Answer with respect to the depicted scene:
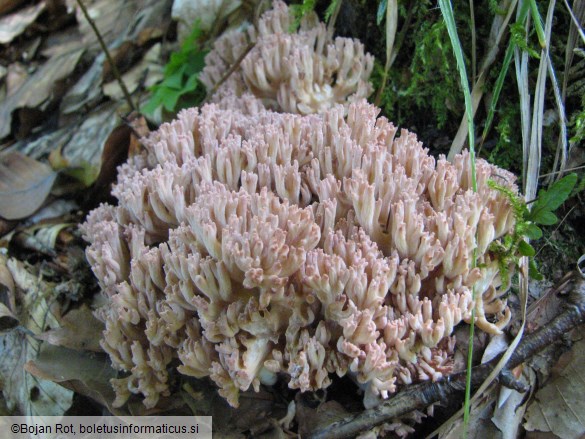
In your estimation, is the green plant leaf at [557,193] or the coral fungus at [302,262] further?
the green plant leaf at [557,193]

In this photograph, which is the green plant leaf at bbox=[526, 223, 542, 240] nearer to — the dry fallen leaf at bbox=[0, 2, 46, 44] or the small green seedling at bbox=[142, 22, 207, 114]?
the small green seedling at bbox=[142, 22, 207, 114]

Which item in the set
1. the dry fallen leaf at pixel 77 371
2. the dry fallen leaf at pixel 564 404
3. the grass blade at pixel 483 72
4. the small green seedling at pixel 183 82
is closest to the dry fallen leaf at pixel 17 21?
the small green seedling at pixel 183 82

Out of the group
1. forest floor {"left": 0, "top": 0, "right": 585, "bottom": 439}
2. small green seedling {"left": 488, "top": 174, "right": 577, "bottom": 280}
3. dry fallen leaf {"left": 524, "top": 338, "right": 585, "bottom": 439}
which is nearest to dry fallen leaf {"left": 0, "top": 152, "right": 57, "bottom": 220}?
forest floor {"left": 0, "top": 0, "right": 585, "bottom": 439}

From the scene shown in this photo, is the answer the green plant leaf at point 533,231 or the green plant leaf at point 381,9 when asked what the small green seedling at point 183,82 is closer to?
the green plant leaf at point 381,9

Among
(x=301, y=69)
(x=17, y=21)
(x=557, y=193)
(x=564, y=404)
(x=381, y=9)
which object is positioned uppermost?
(x=17, y=21)

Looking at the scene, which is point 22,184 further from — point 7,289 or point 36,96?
point 36,96

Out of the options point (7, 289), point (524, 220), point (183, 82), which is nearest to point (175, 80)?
point (183, 82)
